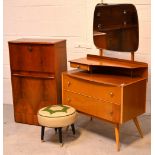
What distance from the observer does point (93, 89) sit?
96.1 inches

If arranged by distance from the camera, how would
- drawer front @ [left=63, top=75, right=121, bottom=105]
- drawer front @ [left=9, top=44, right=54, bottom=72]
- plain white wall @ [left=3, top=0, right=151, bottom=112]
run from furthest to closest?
1. plain white wall @ [left=3, top=0, right=151, bottom=112]
2. drawer front @ [left=9, top=44, right=54, bottom=72]
3. drawer front @ [left=63, top=75, right=121, bottom=105]

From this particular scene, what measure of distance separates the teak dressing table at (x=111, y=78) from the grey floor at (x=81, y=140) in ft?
0.44

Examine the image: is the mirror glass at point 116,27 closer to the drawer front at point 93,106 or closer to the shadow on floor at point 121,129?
the drawer front at point 93,106

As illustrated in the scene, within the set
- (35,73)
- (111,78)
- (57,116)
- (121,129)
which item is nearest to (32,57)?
(35,73)

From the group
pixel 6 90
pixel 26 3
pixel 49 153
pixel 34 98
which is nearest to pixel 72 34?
pixel 26 3

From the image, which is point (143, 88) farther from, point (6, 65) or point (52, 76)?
point (6, 65)

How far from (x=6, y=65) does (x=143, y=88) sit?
198cm

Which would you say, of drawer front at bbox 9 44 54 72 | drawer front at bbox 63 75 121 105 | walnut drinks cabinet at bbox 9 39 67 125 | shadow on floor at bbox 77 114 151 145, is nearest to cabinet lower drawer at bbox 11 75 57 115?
walnut drinks cabinet at bbox 9 39 67 125

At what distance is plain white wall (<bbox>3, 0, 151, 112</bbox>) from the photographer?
3.06 meters

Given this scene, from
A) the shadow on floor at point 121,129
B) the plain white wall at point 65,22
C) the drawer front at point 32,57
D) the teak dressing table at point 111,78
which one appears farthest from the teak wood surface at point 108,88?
the plain white wall at point 65,22

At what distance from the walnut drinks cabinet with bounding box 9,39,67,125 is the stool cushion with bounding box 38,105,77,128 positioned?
334 millimetres

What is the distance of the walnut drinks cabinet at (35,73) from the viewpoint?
2.77m

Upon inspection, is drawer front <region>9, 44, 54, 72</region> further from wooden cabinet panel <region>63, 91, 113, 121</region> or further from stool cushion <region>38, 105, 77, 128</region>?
stool cushion <region>38, 105, 77, 128</region>

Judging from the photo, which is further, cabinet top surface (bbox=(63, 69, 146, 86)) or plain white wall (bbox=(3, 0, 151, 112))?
plain white wall (bbox=(3, 0, 151, 112))
